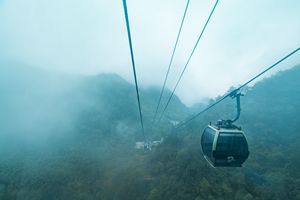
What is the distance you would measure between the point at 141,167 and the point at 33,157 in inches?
1855

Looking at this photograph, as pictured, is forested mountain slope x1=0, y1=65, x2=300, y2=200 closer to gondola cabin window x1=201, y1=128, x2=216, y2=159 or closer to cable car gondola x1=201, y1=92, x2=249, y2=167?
gondola cabin window x1=201, y1=128, x2=216, y2=159

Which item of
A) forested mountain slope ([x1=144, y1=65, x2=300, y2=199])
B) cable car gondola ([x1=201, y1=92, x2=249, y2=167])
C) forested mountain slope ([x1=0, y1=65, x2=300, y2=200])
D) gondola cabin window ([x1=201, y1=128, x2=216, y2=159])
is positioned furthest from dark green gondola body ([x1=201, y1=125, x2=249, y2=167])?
forested mountain slope ([x1=0, y1=65, x2=300, y2=200])

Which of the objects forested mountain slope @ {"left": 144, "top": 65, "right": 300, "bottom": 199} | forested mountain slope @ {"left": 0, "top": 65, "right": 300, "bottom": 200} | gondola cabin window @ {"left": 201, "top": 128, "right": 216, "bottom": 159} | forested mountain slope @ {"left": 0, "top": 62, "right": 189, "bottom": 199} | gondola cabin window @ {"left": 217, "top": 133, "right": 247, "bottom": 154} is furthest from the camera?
forested mountain slope @ {"left": 0, "top": 62, "right": 189, "bottom": 199}

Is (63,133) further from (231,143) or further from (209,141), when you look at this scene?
(231,143)

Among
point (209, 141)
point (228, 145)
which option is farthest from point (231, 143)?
point (209, 141)

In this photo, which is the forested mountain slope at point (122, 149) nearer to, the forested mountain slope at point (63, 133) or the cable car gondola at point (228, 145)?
the forested mountain slope at point (63, 133)

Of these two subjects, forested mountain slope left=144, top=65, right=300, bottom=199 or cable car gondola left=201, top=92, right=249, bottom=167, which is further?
forested mountain slope left=144, top=65, right=300, bottom=199

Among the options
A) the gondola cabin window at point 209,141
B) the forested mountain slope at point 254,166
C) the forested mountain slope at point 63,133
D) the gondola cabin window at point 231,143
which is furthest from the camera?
the forested mountain slope at point 63,133

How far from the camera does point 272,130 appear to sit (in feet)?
83.3

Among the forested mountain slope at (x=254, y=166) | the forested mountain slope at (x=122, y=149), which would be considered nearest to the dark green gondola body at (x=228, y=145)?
the forested mountain slope at (x=254, y=166)

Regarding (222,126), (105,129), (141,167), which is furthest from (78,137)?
(222,126)

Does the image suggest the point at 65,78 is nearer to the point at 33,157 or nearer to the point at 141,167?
the point at 33,157

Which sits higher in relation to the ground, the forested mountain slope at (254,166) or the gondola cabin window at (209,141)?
the gondola cabin window at (209,141)

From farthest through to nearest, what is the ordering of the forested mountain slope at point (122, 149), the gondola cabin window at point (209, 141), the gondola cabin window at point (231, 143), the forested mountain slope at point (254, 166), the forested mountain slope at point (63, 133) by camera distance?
the forested mountain slope at point (63, 133) < the forested mountain slope at point (122, 149) < the forested mountain slope at point (254, 166) < the gondola cabin window at point (209, 141) < the gondola cabin window at point (231, 143)
